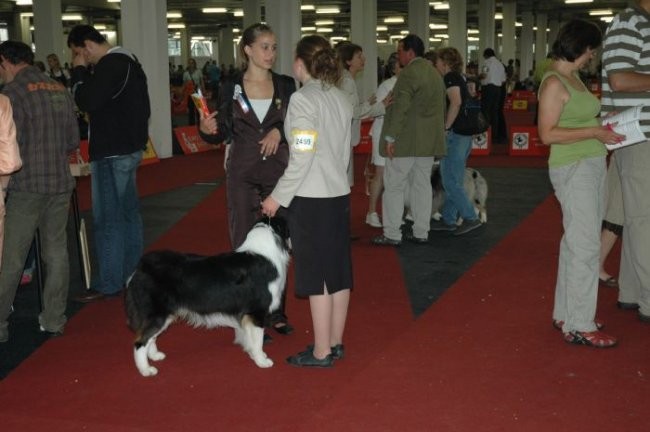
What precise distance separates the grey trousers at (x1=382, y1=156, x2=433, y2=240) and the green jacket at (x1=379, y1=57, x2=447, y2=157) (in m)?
0.13

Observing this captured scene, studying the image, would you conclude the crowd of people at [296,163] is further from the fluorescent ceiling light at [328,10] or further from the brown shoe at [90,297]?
the fluorescent ceiling light at [328,10]

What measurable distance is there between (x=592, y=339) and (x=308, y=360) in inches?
62.9

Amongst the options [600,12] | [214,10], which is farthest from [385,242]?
[600,12]

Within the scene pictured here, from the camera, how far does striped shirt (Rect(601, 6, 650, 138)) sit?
4.62 meters

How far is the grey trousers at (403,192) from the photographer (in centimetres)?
709

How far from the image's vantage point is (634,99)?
4691mm

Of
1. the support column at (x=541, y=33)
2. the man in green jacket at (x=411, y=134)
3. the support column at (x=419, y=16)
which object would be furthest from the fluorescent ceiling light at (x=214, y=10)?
the man in green jacket at (x=411, y=134)

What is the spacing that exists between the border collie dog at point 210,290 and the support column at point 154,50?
10.1m

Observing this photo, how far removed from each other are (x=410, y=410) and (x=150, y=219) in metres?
5.59

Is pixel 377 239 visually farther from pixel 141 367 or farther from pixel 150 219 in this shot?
pixel 141 367

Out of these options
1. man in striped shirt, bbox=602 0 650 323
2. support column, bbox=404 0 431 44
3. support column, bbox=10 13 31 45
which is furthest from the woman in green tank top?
support column, bbox=10 13 31 45

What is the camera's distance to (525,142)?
49.4ft

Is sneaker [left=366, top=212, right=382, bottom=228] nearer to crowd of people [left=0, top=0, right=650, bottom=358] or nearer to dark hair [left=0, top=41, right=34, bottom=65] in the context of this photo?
crowd of people [left=0, top=0, right=650, bottom=358]

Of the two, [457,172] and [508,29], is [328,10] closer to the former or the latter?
[508,29]
